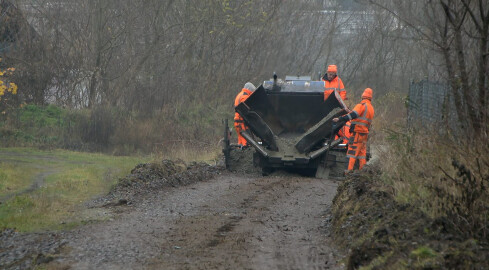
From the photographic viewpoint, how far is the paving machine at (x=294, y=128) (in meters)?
15.7

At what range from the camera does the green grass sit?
10164mm

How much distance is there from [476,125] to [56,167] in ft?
36.5

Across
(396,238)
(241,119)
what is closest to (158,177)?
(241,119)

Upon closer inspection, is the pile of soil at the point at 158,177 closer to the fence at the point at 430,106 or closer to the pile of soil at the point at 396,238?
the fence at the point at 430,106

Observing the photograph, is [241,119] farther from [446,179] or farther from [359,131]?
[446,179]

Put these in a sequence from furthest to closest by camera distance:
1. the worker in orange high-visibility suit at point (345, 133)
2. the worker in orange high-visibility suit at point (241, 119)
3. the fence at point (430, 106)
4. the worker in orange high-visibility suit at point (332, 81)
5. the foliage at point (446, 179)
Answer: the worker in orange high-visibility suit at point (332, 81) → the worker in orange high-visibility suit at point (241, 119) → the worker in orange high-visibility suit at point (345, 133) → the fence at point (430, 106) → the foliage at point (446, 179)

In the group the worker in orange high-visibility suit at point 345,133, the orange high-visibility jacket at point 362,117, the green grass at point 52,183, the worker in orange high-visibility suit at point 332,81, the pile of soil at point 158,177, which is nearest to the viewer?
the green grass at point 52,183

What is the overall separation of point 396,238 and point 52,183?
914cm

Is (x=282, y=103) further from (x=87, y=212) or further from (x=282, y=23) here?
(x=282, y=23)

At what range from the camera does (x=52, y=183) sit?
47.5ft

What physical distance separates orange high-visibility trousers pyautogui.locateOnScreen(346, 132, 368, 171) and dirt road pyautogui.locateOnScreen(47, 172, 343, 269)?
A: 1909 mm

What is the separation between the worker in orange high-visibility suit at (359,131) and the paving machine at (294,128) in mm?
366

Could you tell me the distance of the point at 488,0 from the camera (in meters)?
10.6

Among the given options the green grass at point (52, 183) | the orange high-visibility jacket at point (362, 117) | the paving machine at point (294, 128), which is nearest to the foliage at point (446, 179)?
the green grass at point (52, 183)
